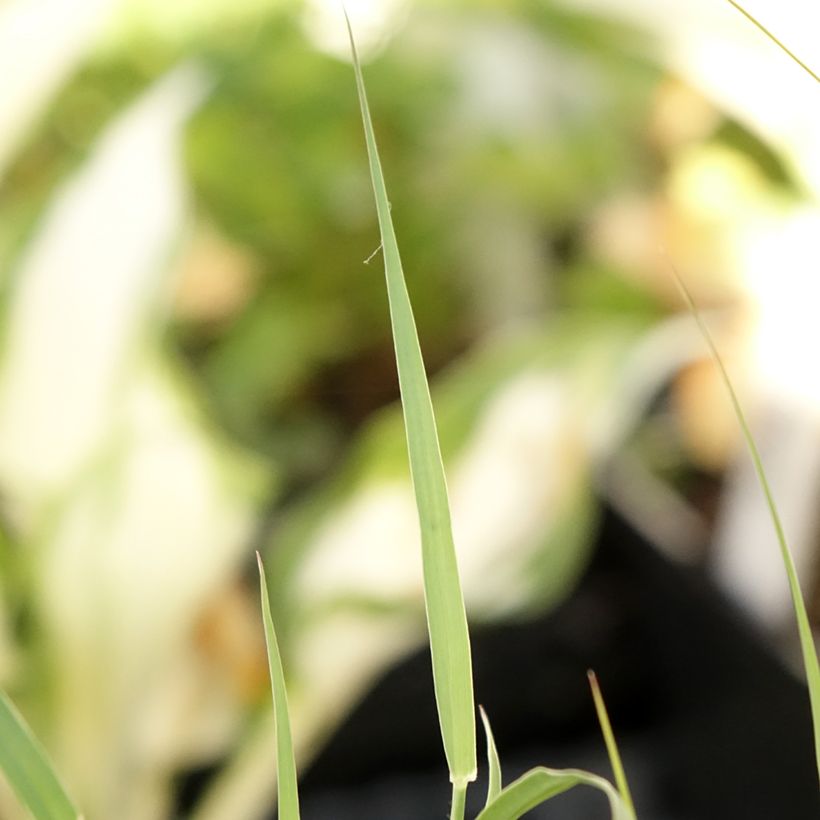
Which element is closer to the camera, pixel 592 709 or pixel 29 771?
pixel 29 771

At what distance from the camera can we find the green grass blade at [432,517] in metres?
0.07

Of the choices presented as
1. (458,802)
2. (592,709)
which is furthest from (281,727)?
(592,709)

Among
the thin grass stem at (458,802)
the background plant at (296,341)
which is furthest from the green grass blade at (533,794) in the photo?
the background plant at (296,341)

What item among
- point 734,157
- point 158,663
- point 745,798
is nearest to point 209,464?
point 158,663

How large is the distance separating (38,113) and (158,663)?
142 mm

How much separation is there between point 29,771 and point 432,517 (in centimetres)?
4

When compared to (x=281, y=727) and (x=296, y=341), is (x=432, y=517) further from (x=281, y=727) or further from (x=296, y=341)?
(x=296, y=341)

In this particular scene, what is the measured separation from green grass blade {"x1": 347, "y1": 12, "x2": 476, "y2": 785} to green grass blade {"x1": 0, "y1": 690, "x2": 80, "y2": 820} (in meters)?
0.03

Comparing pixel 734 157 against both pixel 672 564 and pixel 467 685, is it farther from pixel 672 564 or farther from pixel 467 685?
pixel 467 685

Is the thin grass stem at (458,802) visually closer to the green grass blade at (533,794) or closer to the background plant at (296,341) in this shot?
the green grass blade at (533,794)

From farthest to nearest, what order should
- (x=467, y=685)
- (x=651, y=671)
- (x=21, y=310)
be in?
(x=651, y=671) → (x=21, y=310) → (x=467, y=685)

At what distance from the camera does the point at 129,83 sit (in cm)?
39

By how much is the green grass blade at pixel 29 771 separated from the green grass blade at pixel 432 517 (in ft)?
0.11

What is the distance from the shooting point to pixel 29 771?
0.26ft
